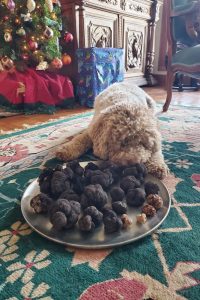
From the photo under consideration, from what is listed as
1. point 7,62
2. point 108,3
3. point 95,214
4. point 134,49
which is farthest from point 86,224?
point 134,49

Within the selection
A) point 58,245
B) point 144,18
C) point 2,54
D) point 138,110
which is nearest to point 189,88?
point 144,18

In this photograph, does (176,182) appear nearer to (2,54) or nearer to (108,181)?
(108,181)

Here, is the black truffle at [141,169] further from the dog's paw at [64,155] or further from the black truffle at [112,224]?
the dog's paw at [64,155]

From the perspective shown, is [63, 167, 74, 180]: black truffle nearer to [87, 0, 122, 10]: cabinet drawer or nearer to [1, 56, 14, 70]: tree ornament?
[1, 56, 14, 70]: tree ornament

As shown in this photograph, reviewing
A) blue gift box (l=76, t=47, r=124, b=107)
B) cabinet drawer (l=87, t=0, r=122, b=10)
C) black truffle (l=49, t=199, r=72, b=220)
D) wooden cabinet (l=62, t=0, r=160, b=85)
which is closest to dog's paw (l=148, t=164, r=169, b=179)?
black truffle (l=49, t=199, r=72, b=220)

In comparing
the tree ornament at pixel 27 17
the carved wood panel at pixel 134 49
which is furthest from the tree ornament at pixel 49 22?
the carved wood panel at pixel 134 49

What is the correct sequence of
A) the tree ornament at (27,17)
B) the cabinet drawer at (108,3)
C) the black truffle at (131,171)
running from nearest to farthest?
1. the black truffle at (131,171)
2. the tree ornament at (27,17)
3. the cabinet drawer at (108,3)
